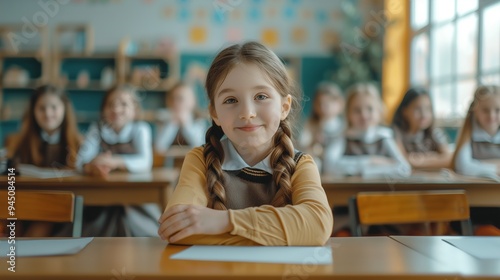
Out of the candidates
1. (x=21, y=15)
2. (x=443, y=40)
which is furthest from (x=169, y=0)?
(x=443, y=40)

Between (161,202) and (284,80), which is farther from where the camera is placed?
(161,202)

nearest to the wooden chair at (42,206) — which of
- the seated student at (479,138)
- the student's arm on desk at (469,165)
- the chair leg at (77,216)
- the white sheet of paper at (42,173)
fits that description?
the chair leg at (77,216)

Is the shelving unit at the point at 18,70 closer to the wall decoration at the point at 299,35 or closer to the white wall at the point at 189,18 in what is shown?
the white wall at the point at 189,18

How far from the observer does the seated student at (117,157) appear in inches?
101

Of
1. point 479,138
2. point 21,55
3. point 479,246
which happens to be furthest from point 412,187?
point 21,55

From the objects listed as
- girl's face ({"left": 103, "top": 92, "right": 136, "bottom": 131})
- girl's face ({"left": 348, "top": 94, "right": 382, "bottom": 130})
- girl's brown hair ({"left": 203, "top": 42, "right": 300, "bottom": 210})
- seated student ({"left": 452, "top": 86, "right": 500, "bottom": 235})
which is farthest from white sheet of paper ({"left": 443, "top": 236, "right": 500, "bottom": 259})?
girl's face ({"left": 103, "top": 92, "right": 136, "bottom": 131})

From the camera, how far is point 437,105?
208 inches

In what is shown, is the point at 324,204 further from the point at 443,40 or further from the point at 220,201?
the point at 443,40

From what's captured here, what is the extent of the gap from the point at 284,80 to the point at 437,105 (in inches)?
171

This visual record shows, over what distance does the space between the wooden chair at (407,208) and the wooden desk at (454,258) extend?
0.37 metres

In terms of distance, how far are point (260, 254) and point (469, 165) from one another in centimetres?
210

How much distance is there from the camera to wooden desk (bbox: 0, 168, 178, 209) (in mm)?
2312

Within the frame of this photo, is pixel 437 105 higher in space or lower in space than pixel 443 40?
lower

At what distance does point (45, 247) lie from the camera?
1.01 metres
